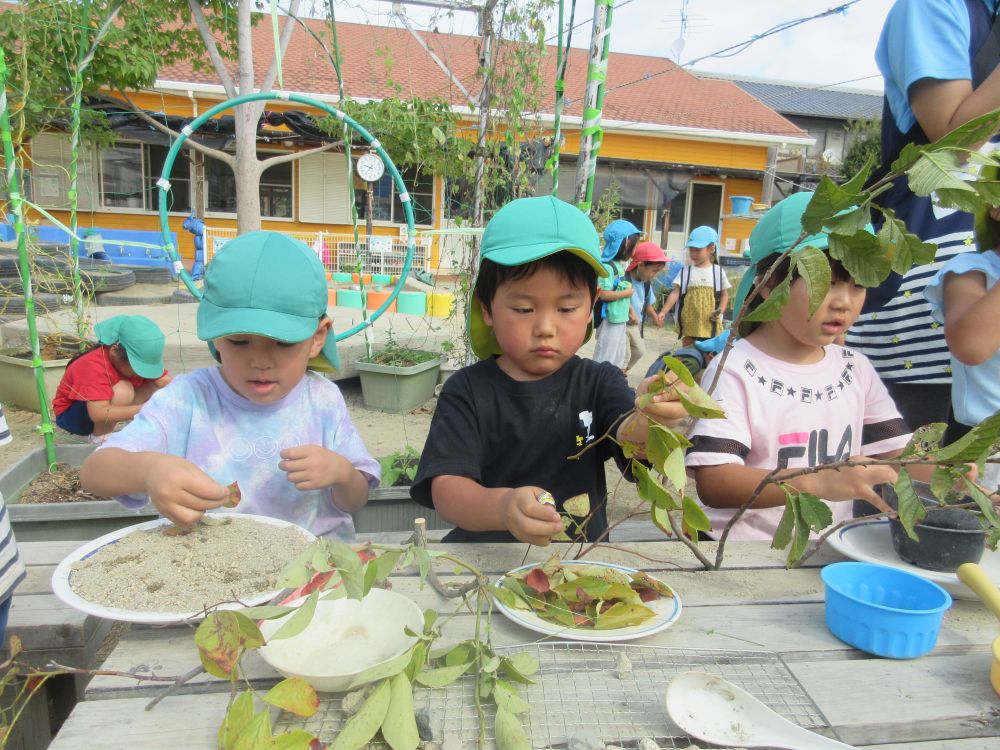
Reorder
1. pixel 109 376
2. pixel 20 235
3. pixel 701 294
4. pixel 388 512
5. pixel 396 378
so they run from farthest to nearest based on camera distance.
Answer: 1. pixel 701 294
2. pixel 396 378
3. pixel 109 376
4. pixel 20 235
5. pixel 388 512

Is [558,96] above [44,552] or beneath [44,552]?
above

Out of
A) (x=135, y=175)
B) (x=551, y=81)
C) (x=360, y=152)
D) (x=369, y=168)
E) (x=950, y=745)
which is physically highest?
(x=551, y=81)

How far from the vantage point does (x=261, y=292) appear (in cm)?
155

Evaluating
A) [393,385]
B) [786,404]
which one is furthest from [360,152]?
[786,404]

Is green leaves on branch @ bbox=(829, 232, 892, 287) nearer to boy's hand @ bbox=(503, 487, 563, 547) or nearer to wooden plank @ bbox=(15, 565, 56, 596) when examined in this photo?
boy's hand @ bbox=(503, 487, 563, 547)

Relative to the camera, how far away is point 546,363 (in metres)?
1.72

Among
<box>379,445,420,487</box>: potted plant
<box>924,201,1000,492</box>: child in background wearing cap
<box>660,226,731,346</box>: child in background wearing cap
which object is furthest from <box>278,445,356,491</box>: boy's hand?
<box>660,226,731,346</box>: child in background wearing cap

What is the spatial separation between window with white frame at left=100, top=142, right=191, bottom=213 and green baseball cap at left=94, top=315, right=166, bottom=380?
12830mm

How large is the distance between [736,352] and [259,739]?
1.52 m

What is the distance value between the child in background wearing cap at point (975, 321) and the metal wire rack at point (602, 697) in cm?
102

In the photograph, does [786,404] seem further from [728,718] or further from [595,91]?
[595,91]

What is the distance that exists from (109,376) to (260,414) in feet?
7.69

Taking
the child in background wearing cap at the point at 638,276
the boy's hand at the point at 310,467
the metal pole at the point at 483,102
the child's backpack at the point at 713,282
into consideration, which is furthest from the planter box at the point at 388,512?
the child's backpack at the point at 713,282

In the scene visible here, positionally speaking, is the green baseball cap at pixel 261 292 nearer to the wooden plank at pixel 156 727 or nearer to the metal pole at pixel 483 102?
the wooden plank at pixel 156 727
